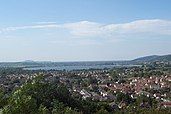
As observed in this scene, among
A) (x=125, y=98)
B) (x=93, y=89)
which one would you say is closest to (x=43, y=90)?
(x=125, y=98)

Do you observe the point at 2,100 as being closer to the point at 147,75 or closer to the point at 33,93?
the point at 33,93

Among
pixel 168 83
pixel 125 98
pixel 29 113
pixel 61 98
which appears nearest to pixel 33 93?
pixel 61 98

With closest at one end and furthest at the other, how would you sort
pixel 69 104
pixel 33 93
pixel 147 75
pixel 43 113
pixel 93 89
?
pixel 43 113, pixel 33 93, pixel 69 104, pixel 93 89, pixel 147 75

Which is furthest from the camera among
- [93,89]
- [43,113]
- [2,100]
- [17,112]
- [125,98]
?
[93,89]

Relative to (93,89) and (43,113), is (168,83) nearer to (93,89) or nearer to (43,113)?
(93,89)

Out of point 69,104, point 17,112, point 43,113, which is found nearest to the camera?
point 17,112

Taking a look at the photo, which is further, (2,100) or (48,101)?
(48,101)

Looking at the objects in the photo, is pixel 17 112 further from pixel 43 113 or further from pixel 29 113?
pixel 43 113

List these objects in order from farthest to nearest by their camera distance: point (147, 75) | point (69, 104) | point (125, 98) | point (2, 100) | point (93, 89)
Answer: point (147, 75) → point (93, 89) → point (125, 98) → point (69, 104) → point (2, 100)

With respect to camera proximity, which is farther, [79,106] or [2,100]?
[79,106]
